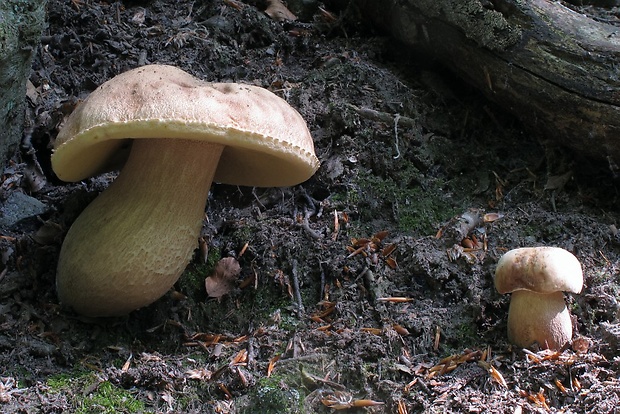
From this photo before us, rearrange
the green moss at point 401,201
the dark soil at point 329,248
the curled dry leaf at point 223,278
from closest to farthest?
the dark soil at point 329,248 → the curled dry leaf at point 223,278 → the green moss at point 401,201

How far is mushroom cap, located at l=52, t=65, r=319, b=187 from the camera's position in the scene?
202 centimetres

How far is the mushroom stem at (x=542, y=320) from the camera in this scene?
2.39 metres

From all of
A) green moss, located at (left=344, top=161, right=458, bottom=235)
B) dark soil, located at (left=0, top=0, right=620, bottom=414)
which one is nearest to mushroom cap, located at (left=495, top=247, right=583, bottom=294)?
dark soil, located at (left=0, top=0, right=620, bottom=414)

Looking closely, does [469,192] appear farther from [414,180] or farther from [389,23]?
[389,23]

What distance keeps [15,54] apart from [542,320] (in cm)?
240

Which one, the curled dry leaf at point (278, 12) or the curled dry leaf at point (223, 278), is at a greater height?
the curled dry leaf at point (278, 12)

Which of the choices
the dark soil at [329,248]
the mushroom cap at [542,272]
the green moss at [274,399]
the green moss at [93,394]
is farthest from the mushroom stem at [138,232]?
the mushroom cap at [542,272]

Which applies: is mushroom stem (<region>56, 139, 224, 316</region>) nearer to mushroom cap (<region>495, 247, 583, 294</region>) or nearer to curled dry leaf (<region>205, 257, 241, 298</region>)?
curled dry leaf (<region>205, 257, 241, 298</region>)

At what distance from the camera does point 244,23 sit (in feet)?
12.4

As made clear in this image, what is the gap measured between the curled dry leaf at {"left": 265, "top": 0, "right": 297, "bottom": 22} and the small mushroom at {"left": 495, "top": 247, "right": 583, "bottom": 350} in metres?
2.37

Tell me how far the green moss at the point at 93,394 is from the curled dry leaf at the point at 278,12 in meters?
2.63

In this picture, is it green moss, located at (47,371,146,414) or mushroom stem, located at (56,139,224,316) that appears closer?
green moss, located at (47,371,146,414)

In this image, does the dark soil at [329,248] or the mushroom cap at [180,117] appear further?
the dark soil at [329,248]

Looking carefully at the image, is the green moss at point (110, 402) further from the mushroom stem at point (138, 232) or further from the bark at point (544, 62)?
the bark at point (544, 62)
